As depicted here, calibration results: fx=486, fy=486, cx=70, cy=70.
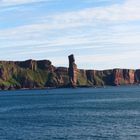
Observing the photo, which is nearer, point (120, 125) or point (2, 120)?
point (120, 125)

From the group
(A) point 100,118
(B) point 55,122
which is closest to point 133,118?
(A) point 100,118

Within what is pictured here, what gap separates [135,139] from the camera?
8394 cm

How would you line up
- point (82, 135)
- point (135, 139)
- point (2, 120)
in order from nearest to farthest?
point (135, 139), point (82, 135), point (2, 120)

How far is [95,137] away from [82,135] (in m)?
3.77

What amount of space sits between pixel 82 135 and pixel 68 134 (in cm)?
335

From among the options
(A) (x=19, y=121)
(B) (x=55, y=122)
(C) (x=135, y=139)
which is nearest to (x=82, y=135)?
(C) (x=135, y=139)

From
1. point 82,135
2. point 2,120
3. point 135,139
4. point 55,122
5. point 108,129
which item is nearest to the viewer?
point 135,139

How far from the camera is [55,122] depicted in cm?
11712

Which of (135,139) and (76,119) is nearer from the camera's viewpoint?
(135,139)

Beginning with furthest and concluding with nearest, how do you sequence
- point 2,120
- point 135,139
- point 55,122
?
point 2,120, point 55,122, point 135,139

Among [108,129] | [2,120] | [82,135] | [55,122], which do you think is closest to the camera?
[82,135]

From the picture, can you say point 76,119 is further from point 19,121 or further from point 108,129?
point 108,129

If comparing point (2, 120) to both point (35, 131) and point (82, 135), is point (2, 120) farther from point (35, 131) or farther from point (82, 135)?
point (82, 135)

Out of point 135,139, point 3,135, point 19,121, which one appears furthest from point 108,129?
point 19,121
